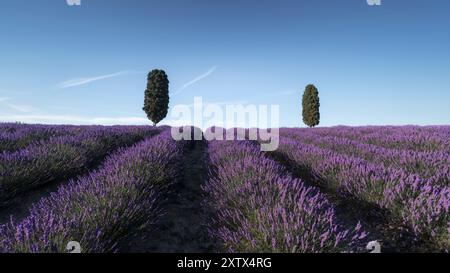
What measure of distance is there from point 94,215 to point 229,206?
138 centimetres

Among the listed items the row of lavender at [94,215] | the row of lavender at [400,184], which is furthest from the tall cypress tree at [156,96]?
the row of lavender at [94,215]

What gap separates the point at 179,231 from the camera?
3.68 m

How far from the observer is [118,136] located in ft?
31.1

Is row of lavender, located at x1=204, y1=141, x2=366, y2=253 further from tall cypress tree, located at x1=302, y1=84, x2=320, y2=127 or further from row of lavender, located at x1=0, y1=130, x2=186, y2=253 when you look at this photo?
tall cypress tree, located at x1=302, y1=84, x2=320, y2=127

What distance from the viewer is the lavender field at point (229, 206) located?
2.45 m

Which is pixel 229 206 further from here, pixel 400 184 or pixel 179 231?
pixel 400 184

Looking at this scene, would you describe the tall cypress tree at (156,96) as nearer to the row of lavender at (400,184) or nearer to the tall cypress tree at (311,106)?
the tall cypress tree at (311,106)

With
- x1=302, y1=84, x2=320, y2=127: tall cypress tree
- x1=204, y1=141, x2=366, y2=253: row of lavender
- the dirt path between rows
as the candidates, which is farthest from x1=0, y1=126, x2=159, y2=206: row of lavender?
x1=302, y1=84, x2=320, y2=127: tall cypress tree

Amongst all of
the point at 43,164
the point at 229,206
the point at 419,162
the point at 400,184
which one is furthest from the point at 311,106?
the point at 229,206
